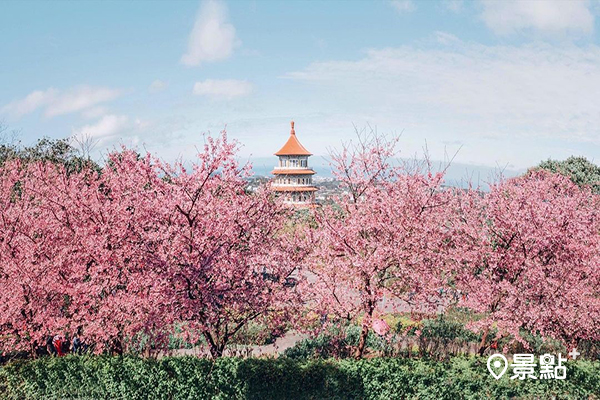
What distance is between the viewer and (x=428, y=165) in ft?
50.0

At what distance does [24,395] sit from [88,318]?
156 inches

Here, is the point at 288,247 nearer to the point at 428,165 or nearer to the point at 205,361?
the point at 205,361

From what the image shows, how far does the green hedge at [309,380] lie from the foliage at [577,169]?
122 feet

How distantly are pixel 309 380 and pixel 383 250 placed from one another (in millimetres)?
4248

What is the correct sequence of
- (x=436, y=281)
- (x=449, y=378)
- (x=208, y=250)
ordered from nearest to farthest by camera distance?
(x=208, y=250) < (x=449, y=378) < (x=436, y=281)

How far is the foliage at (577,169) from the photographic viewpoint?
44562 mm

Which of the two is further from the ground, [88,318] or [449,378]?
[88,318]

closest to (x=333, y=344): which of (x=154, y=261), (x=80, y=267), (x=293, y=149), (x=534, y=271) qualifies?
(x=534, y=271)

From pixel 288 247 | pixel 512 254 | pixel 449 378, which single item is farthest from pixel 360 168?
pixel 449 378

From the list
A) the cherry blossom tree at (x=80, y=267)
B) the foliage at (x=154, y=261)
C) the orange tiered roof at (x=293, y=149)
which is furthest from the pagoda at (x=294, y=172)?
the foliage at (x=154, y=261)

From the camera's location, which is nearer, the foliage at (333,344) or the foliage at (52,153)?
the foliage at (333,344)

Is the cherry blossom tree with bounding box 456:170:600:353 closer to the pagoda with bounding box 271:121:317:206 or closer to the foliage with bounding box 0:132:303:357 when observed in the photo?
the foliage with bounding box 0:132:303:357

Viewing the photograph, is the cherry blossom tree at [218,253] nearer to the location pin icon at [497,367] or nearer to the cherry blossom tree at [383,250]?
the cherry blossom tree at [383,250]

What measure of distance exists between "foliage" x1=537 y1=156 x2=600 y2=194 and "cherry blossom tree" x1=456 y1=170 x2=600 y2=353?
32.6m
